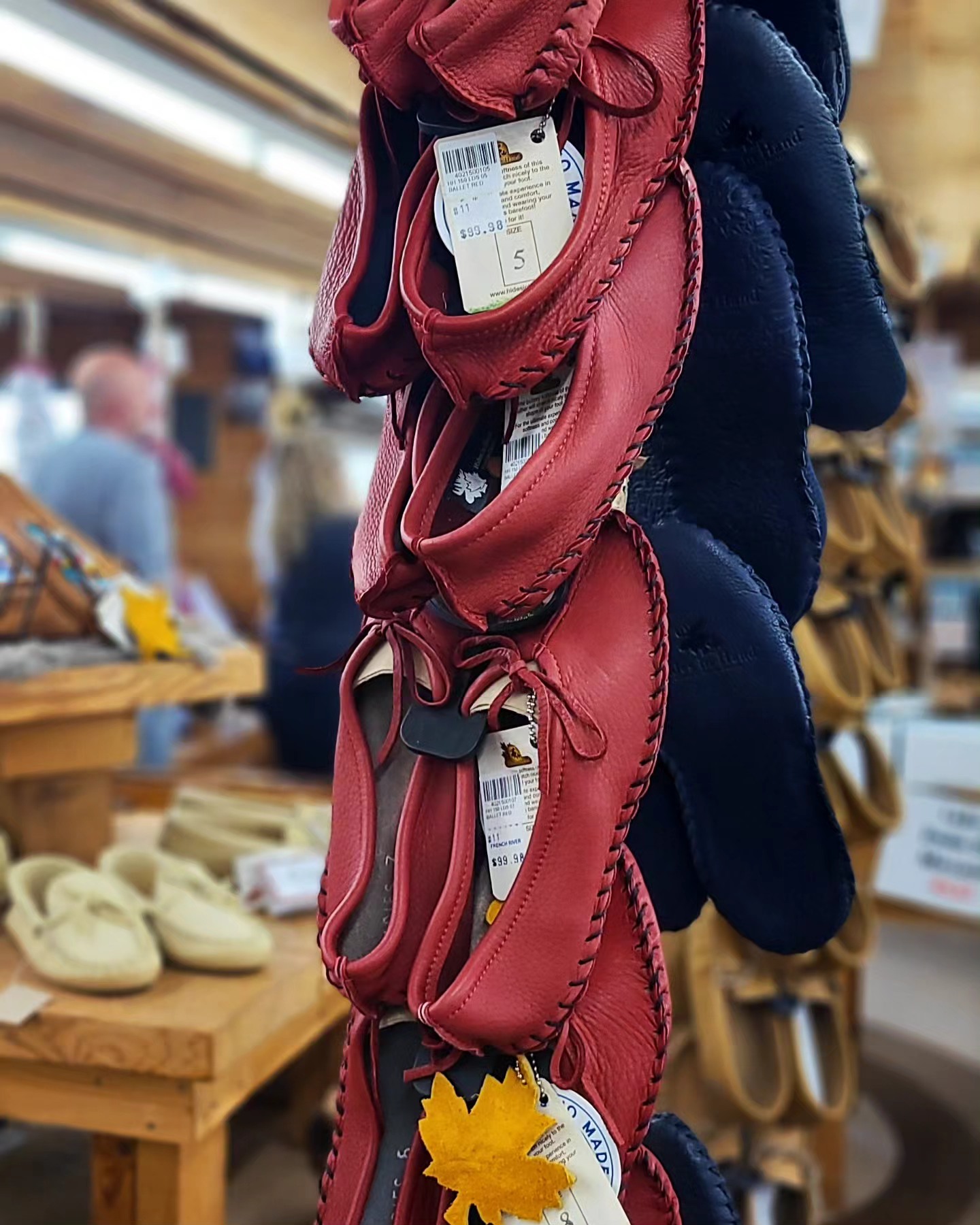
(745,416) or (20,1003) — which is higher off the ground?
(745,416)

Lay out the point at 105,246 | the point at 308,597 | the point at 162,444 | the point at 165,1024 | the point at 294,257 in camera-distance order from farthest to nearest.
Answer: the point at 162,444, the point at 105,246, the point at 294,257, the point at 308,597, the point at 165,1024

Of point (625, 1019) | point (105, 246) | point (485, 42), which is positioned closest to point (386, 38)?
point (485, 42)

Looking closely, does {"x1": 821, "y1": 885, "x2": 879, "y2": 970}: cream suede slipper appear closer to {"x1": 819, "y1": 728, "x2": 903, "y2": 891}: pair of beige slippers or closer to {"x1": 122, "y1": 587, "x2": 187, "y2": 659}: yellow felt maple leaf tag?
{"x1": 819, "y1": 728, "x2": 903, "y2": 891}: pair of beige slippers

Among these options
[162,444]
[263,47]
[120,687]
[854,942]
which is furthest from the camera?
[162,444]

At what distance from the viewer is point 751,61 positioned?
875 mm

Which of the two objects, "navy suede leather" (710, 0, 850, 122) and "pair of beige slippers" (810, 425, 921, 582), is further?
"pair of beige slippers" (810, 425, 921, 582)

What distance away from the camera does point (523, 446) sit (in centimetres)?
77

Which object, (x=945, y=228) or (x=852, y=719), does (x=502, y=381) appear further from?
(x=945, y=228)

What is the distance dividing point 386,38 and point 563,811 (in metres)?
0.47

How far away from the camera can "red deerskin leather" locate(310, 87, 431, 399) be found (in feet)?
2.58

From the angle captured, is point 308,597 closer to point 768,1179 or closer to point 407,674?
point 768,1179

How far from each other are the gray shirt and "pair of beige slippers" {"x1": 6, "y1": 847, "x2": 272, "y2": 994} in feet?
5.71

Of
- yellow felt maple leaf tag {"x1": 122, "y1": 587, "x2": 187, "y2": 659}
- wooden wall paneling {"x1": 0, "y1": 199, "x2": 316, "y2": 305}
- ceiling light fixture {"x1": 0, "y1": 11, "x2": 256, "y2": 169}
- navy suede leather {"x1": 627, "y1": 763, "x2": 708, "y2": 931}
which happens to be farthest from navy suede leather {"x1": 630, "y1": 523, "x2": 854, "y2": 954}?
wooden wall paneling {"x1": 0, "y1": 199, "x2": 316, "y2": 305}

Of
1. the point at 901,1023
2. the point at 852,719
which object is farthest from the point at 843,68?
the point at 901,1023
